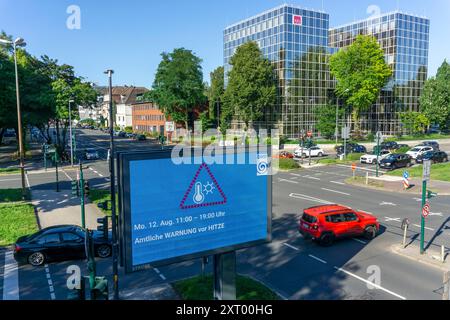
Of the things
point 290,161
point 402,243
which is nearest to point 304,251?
point 402,243

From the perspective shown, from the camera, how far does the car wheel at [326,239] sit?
58.5ft

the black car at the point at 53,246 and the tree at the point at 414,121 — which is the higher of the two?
the tree at the point at 414,121

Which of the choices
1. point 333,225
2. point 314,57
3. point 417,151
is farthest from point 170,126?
point 333,225

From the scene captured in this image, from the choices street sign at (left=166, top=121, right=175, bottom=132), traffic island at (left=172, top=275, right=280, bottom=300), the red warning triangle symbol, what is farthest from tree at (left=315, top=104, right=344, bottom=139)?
the red warning triangle symbol

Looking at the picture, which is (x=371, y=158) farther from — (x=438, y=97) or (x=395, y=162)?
(x=438, y=97)

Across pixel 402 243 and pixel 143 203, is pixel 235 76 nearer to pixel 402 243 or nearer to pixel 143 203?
pixel 402 243

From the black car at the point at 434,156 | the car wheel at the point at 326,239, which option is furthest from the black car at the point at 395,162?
the car wheel at the point at 326,239

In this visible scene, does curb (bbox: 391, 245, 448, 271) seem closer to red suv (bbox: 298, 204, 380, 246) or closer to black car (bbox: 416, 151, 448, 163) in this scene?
red suv (bbox: 298, 204, 380, 246)

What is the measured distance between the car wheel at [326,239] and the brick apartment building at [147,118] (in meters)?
72.1

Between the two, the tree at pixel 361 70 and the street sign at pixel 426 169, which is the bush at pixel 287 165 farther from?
the tree at pixel 361 70

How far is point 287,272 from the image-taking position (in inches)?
601
